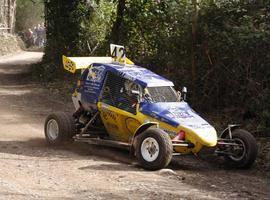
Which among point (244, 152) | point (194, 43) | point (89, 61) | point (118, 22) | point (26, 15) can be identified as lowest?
point (244, 152)

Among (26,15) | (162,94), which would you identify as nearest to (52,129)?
(162,94)

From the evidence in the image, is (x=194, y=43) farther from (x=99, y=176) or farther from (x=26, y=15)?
(x=26, y=15)

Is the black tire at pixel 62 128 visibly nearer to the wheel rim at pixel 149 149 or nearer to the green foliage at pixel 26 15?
the wheel rim at pixel 149 149

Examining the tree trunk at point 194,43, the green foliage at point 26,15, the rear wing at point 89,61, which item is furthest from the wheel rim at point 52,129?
the green foliage at point 26,15

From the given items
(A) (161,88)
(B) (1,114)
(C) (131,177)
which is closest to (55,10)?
(B) (1,114)

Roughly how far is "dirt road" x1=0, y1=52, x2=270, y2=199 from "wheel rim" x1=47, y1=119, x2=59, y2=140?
9.9 inches

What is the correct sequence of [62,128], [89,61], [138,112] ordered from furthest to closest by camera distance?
[89,61]
[62,128]
[138,112]

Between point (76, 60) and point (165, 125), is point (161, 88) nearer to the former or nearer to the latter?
point (165, 125)

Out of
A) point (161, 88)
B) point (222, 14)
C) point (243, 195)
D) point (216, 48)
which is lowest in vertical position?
point (243, 195)

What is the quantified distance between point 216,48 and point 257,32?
5.06 ft

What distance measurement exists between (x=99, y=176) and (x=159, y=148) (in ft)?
4.07

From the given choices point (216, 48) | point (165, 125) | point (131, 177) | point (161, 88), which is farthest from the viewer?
point (216, 48)

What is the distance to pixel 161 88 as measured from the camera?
36.0 ft

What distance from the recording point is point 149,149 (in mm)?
9820
